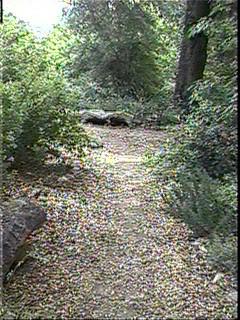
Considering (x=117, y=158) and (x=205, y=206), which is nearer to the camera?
(x=205, y=206)

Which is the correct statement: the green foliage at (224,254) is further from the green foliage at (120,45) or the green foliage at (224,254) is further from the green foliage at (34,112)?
the green foliage at (120,45)

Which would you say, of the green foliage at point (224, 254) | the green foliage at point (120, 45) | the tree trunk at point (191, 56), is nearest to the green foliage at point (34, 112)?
the green foliage at point (224, 254)

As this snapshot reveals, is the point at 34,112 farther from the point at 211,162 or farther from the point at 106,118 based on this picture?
the point at 106,118

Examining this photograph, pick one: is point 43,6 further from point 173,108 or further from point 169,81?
point 173,108

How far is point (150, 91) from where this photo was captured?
11758 millimetres

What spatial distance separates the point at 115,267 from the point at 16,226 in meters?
0.69

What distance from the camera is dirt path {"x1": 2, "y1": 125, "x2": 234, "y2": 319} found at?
3100 millimetres

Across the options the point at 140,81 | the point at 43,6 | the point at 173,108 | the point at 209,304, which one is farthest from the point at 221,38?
the point at 43,6

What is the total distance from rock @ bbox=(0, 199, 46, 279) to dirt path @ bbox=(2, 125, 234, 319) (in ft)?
0.53

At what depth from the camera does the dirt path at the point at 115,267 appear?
3.10 m

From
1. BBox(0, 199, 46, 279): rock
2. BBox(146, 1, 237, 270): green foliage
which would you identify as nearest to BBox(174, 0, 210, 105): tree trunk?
BBox(146, 1, 237, 270): green foliage

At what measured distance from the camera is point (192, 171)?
501cm

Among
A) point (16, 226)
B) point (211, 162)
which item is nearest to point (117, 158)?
point (211, 162)

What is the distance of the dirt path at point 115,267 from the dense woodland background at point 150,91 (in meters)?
0.19
